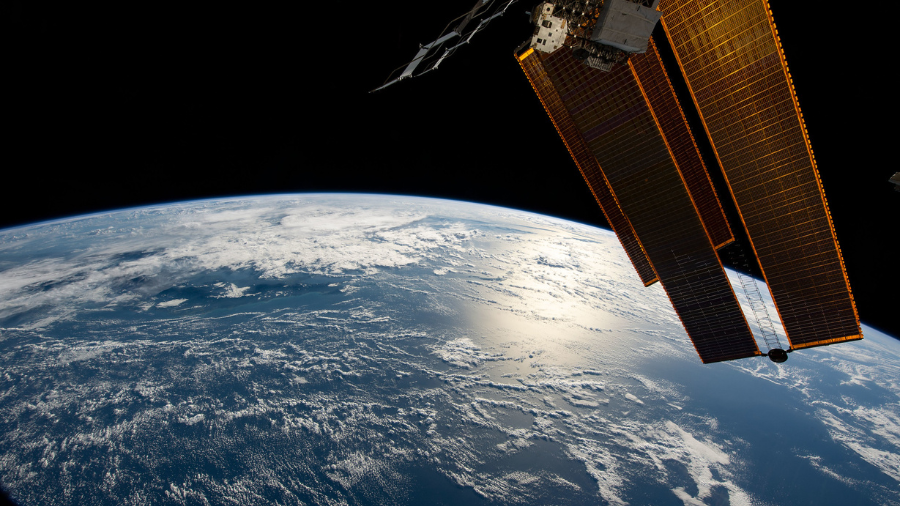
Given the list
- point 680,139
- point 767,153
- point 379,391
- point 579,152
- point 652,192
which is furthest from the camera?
point 379,391

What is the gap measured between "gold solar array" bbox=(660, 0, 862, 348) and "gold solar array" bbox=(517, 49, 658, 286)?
3.03 metres

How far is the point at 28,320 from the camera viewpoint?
31.0 metres

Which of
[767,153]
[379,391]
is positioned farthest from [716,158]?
[379,391]

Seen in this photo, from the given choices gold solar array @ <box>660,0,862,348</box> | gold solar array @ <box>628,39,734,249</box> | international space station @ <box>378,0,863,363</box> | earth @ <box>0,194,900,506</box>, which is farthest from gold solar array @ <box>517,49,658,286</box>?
earth @ <box>0,194,900,506</box>

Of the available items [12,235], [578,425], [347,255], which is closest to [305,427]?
[578,425]

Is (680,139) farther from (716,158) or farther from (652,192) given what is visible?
(652,192)

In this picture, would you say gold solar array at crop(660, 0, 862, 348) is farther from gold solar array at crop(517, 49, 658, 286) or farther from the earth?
the earth

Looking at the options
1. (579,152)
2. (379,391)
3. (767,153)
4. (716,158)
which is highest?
(579,152)

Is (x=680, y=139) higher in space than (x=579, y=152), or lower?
lower

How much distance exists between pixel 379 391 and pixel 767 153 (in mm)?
28858

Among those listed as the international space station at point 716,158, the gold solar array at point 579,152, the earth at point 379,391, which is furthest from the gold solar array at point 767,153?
the earth at point 379,391

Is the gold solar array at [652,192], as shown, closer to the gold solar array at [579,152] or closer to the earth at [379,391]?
the gold solar array at [579,152]

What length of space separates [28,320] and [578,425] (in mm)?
58721

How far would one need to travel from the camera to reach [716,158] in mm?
8328
